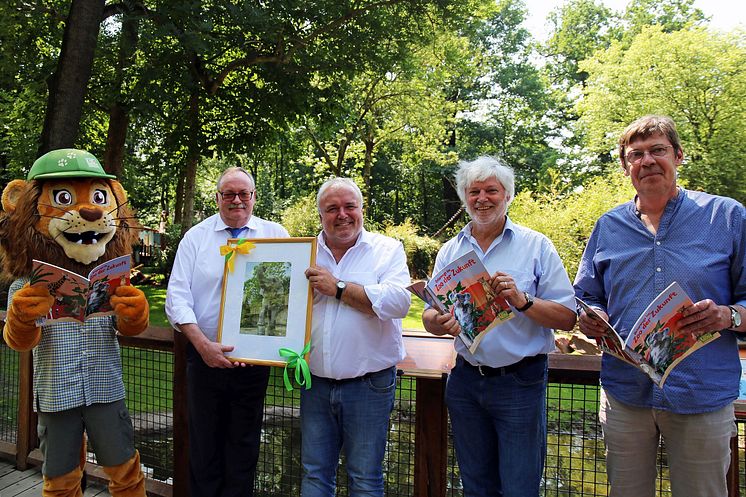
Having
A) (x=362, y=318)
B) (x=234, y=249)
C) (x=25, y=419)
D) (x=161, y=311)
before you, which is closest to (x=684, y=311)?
(x=362, y=318)

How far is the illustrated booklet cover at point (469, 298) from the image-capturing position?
6.77 feet

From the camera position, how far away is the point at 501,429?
7.00 ft

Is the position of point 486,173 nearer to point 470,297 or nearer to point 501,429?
point 470,297

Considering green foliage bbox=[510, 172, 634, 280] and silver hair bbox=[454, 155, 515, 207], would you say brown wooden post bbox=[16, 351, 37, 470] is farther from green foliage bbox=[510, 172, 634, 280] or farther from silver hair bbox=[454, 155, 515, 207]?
green foliage bbox=[510, 172, 634, 280]

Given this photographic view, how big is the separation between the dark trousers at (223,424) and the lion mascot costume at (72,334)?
352 mm

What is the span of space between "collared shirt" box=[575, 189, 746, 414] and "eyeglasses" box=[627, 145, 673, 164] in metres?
0.19

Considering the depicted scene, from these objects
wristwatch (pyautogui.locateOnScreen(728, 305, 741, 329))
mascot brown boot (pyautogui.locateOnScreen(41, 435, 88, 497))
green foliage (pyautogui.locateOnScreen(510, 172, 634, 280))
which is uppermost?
green foliage (pyautogui.locateOnScreen(510, 172, 634, 280))

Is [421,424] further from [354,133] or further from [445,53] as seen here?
[354,133]

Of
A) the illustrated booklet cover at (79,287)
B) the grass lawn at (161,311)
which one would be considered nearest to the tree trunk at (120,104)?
the grass lawn at (161,311)

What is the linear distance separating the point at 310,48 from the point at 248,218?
6.80m

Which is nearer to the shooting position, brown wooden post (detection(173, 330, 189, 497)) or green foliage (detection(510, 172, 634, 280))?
brown wooden post (detection(173, 330, 189, 497))

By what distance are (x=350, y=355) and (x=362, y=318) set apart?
169 millimetres

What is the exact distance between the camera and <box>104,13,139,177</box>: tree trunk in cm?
691

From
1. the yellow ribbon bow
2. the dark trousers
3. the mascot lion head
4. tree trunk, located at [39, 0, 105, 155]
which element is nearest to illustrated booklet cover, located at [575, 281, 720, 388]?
the yellow ribbon bow
